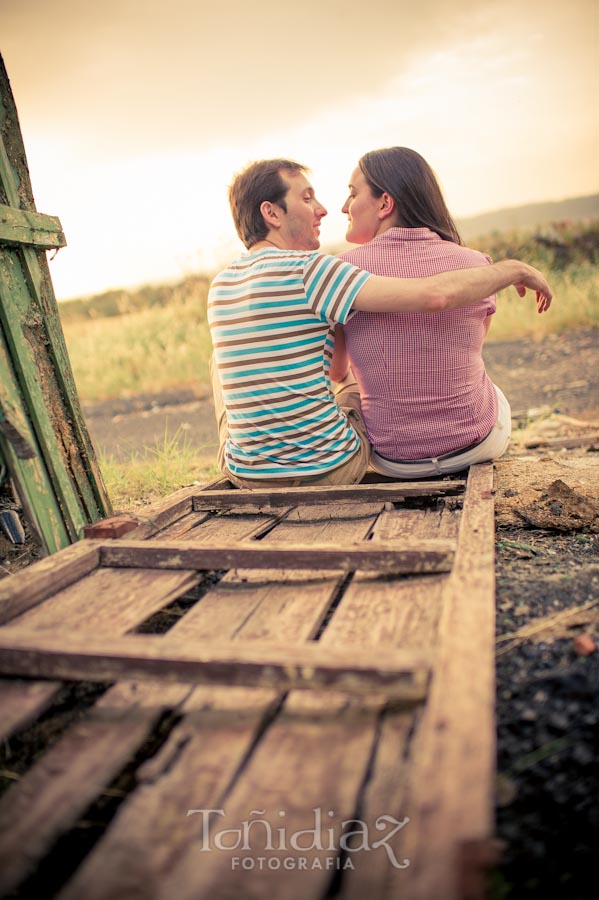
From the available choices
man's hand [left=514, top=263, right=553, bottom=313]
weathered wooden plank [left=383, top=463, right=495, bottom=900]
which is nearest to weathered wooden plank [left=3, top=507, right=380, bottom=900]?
weathered wooden plank [left=383, top=463, right=495, bottom=900]

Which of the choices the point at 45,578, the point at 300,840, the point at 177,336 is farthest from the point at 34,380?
the point at 177,336

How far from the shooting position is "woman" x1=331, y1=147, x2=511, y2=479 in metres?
2.72

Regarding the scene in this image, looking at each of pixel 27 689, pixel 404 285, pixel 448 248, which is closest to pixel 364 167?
pixel 448 248

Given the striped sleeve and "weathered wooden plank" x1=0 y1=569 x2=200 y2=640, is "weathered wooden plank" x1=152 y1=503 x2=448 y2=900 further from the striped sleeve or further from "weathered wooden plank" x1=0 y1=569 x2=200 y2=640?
the striped sleeve

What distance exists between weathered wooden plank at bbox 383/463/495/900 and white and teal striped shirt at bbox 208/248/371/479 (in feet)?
4.54

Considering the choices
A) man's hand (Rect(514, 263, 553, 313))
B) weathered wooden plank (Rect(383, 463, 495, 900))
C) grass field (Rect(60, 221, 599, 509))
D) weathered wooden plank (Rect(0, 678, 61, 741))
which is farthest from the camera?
grass field (Rect(60, 221, 599, 509))

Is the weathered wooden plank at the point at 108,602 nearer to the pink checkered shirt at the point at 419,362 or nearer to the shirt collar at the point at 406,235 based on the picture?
the pink checkered shirt at the point at 419,362

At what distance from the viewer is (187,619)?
1.78 m

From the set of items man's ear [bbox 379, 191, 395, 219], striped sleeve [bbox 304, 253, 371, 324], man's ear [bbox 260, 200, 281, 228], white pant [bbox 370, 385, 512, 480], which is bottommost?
white pant [bbox 370, 385, 512, 480]

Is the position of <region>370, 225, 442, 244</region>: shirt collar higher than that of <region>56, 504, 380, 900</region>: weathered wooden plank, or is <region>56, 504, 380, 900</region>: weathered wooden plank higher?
<region>370, 225, 442, 244</region>: shirt collar

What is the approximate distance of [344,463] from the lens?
293 cm

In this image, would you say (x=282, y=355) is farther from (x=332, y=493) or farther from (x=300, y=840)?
(x=300, y=840)

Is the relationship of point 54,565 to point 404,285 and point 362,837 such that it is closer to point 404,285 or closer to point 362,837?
point 362,837

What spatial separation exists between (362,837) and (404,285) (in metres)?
1.88
